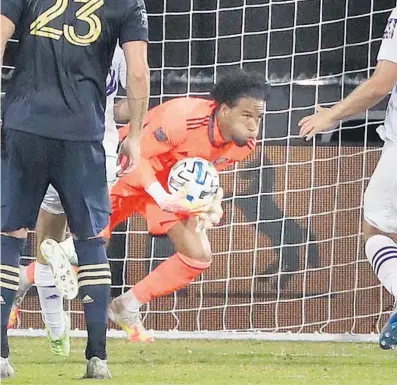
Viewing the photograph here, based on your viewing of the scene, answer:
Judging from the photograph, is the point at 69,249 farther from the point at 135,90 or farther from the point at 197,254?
the point at 135,90

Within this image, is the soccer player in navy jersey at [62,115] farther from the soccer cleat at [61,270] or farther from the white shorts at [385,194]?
the white shorts at [385,194]

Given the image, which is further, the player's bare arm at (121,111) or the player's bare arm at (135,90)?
the player's bare arm at (121,111)

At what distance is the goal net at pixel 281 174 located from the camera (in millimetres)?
7840

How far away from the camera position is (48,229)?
6.05 m

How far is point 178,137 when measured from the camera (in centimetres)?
624

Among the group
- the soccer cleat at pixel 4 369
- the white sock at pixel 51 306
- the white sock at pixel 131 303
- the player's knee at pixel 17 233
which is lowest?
the white sock at pixel 131 303

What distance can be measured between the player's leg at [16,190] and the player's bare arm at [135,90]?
1.04ft

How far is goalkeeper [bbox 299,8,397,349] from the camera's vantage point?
4.84 metres

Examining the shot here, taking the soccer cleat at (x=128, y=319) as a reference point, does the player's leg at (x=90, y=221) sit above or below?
above

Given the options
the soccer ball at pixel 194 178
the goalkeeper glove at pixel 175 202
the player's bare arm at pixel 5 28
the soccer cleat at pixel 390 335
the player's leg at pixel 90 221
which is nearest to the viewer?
the player's bare arm at pixel 5 28

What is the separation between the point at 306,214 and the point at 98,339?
3.45 metres

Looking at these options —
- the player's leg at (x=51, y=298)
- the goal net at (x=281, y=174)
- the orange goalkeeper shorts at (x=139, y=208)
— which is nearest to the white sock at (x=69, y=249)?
the player's leg at (x=51, y=298)

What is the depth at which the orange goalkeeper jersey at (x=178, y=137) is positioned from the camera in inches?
245

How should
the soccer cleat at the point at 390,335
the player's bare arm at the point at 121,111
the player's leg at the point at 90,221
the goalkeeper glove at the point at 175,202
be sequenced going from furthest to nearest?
the goalkeeper glove at the point at 175,202, the player's bare arm at the point at 121,111, the soccer cleat at the point at 390,335, the player's leg at the point at 90,221
